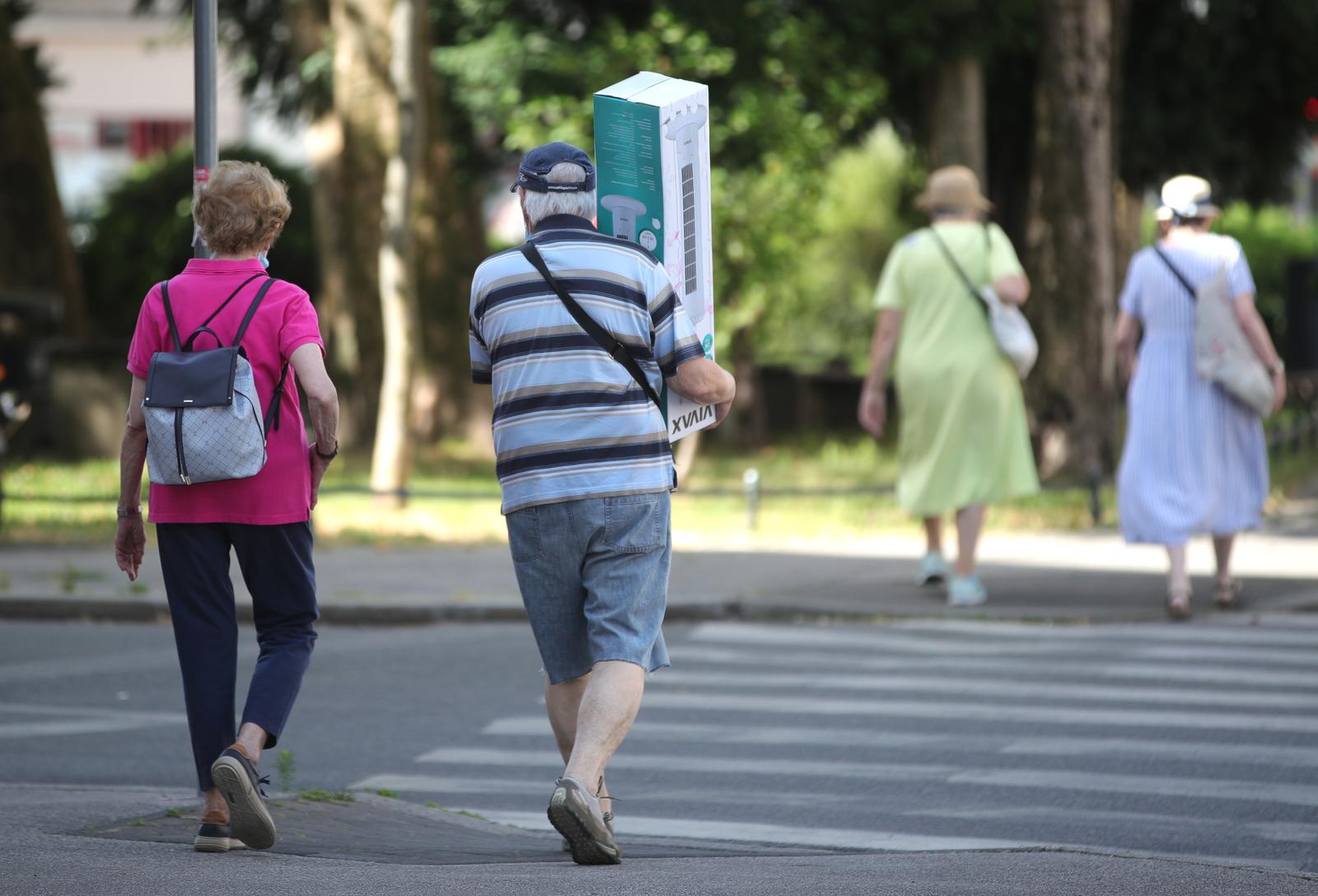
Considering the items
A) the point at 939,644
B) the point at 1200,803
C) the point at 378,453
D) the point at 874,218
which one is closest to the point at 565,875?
the point at 1200,803

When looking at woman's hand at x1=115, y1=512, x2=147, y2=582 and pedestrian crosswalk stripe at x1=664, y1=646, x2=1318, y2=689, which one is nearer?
woman's hand at x1=115, y1=512, x2=147, y2=582

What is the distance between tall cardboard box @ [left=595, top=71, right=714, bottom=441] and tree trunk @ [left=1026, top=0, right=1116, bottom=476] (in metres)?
11.4

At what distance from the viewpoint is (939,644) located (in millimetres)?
9289

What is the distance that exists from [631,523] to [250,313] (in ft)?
3.74

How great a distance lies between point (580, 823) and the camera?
4.78m

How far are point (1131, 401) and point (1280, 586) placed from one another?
62.1 inches

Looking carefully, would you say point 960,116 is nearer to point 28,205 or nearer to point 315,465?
point 28,205

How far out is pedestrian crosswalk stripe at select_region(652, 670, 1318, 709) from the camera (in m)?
7.75

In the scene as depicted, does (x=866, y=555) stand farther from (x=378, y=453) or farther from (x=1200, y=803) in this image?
(x=1200, y=803)

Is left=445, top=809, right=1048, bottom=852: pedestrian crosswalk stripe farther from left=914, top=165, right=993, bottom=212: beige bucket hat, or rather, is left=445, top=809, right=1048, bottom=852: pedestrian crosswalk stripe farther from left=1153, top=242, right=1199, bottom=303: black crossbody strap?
left=914, top=165, right=993, bottom=212: beige bucket hat

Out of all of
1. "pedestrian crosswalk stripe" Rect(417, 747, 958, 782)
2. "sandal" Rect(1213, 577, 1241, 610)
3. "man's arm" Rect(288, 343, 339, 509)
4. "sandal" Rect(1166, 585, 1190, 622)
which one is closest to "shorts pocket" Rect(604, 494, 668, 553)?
"man's arm" Rect(288, 343, 339, 509)

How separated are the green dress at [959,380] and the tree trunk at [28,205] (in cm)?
1416

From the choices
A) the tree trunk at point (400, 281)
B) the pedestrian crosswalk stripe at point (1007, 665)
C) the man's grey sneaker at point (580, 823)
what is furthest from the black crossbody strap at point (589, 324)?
the tree trunk at point (400, 281)

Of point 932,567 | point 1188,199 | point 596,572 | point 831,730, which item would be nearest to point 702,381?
point 596,572
